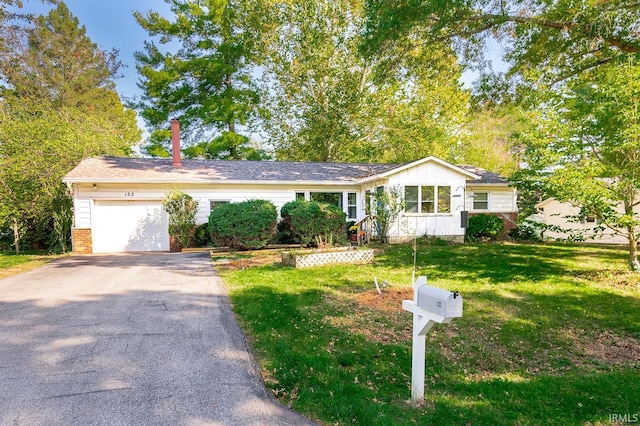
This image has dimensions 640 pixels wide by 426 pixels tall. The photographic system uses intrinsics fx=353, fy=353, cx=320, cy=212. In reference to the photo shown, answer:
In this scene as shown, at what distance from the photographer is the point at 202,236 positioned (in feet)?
45.1

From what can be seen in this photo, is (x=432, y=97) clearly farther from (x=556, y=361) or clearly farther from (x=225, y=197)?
(x=556, y=361)

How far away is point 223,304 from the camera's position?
5.84 meters

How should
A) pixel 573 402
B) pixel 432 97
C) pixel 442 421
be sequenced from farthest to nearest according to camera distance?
pixel 432 97 < pixel 573 402 < pixel 442 421

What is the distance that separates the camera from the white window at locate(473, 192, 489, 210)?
674 inches

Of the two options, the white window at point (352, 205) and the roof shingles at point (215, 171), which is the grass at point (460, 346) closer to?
the roof shingles at point (215, 171)

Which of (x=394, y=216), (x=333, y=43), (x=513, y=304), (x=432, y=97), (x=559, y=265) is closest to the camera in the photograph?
(x=513, y=304)

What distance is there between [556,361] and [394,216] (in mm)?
9548

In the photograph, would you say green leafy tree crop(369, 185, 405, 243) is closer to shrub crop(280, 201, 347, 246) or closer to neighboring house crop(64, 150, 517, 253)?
neighboring house crop(64, 150, 517, 253)

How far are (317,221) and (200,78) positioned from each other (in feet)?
58.6

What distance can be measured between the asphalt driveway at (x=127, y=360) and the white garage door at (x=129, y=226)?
22.0ft

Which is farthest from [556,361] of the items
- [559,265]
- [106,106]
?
[106,106]

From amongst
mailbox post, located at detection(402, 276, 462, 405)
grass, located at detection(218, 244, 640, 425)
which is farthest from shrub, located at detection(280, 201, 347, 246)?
mailbox post, located at detection(402, 276, 462, 405)

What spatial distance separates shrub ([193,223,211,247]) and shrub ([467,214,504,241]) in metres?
11.0

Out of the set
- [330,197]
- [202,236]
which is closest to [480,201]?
[330,197]
